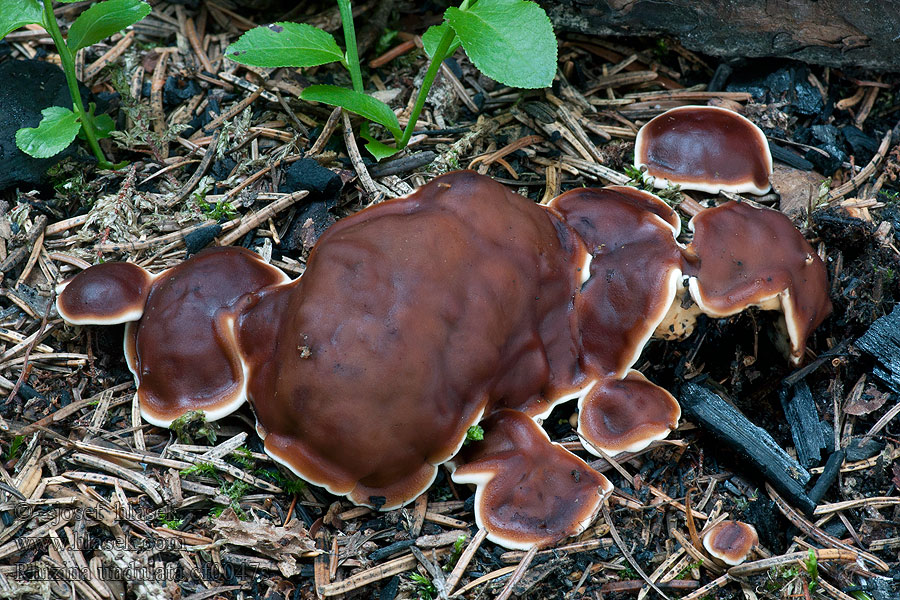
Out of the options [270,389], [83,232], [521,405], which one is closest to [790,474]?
[521,405]

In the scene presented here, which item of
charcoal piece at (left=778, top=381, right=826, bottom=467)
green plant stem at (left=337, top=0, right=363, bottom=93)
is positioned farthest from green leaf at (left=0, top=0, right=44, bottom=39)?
charcoal piece at (left=778, top=381, right=826, bottom=467)

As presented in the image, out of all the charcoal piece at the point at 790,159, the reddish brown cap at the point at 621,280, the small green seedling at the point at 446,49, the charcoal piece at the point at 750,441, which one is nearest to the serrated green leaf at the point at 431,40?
the small green seedling at the point at 446,49

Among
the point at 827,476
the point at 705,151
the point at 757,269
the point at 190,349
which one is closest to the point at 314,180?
the point at 190,349

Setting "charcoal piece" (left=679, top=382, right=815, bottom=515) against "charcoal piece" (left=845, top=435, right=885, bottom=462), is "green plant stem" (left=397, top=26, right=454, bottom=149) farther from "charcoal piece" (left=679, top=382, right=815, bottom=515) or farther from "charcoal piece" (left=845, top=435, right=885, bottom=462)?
"charcoal piece" (left=845, top=435, right=885, bottom=462)

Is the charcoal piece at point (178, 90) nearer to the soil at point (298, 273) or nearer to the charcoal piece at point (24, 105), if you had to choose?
the soil at point (298, 273)

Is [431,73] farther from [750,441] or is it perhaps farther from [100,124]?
[750,441]

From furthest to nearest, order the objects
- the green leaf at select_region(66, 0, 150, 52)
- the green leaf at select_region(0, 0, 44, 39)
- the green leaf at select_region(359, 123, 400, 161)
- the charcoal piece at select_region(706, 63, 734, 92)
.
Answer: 1. the charcoal piece at select_region(706, 63, 734, 92)
2. the green leaf at select_region(359, 123, 400, 161)
3. the green leaf at select_region(66, 0, 150, 52)
4. the green leaf at select_region(0, 0, 44, 39)
